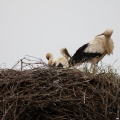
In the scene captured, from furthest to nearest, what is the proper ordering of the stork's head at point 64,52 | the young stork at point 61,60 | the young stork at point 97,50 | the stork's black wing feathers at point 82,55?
the stork's head at point 64,52 < the young stork at point 61,60 < the young stork at point 97,50 < the stork's black wing feathers at point 82,55

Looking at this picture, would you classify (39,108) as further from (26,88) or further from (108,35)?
(108,35)

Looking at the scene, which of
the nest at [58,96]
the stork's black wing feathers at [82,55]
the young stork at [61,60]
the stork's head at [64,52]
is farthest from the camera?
the stork's head at [64,52]

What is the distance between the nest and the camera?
516cm

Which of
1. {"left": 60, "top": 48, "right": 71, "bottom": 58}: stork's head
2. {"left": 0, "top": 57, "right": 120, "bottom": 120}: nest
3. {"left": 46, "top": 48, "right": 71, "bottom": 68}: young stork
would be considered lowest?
{"left": 0, "top": 57, "right": 120, "bottom": 120}: nest

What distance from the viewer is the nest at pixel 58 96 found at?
516 cm

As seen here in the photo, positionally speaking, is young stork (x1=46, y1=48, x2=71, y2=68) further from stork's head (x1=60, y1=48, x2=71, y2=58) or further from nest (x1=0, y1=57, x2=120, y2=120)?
nest (x1=0, y1=57, x2=120, y2=120)

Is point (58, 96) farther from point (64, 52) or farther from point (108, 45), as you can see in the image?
point (64, 52)

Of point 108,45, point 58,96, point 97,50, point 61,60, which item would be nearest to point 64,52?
point 61,60

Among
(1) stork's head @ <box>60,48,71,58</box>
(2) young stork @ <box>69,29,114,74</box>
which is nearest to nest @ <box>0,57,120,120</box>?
(2) young stork @ <box>69,29,114,74</box>

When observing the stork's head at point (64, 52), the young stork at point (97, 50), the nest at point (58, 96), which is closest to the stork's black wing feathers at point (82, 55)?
the young stork at point (97, 50)

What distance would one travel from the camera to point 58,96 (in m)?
5.25

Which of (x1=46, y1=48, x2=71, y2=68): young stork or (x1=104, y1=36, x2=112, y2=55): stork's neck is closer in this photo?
(x1=104, y1=36, x2=112, y2=55): stork's neck

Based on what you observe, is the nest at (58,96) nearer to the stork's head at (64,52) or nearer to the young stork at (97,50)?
the young stork at (97,50)

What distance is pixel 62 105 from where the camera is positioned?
5.22 m
